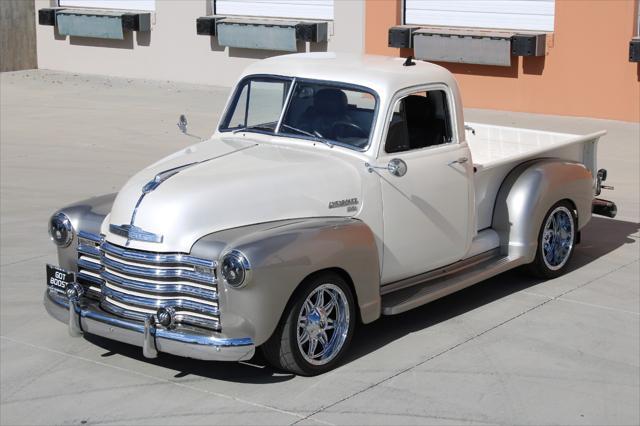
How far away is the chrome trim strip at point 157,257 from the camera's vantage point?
20.6 feet

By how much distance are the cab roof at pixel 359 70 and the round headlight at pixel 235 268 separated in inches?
73.3

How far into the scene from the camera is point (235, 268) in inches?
243

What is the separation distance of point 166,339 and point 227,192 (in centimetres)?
93

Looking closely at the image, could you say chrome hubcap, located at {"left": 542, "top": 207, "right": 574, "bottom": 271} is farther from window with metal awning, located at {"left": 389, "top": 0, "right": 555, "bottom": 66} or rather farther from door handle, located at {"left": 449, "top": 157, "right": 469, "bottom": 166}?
window with metal awning, located at {"left": 389, "top": 0, "right": 555, "bottom": 66}

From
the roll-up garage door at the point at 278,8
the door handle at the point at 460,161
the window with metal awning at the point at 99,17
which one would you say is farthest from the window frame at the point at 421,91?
the window with metal awning at the point at 99,17

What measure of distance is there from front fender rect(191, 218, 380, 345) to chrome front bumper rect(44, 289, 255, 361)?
0.09 meters

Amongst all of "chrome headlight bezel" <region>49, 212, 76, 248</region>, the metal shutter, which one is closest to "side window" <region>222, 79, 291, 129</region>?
"chrome headlight bezel" <region>49, 212, 76, 248</region>

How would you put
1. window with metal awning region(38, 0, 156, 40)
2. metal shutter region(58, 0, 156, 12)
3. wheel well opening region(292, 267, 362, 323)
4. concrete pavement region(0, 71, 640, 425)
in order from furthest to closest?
metal shutter region(58, 0, 156, 12) → window with metal awning region(38, 0, 156, 40) → wheel well opening region(292, 267, 362, 323) → concrete pavement region(0, 71, 640, 425)

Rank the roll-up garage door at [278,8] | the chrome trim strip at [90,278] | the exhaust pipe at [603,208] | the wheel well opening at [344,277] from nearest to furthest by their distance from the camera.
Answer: the wheel well opening at [344,277] < the chrome trim strip at [90,278] < the exhaust pipe at [603,208] < the roll-up garage door at [278,8]

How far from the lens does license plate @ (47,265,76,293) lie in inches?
271

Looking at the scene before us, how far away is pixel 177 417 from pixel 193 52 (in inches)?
640

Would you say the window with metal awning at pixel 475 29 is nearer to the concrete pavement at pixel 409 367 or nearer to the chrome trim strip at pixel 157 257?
the concrete pavement at pixel 409 367

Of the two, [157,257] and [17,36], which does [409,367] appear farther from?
[17,36]

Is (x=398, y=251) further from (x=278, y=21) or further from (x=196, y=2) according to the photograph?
(x=196, y=2)
